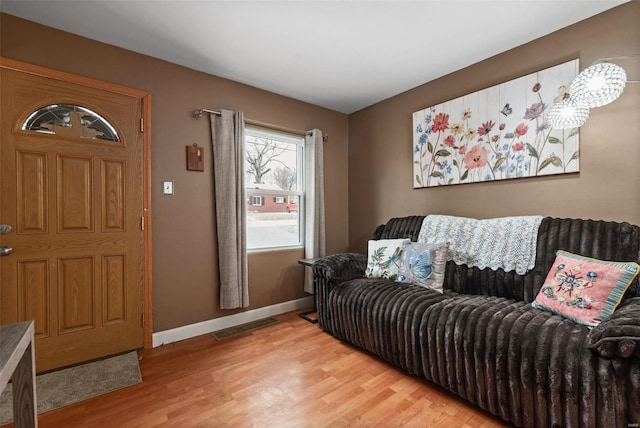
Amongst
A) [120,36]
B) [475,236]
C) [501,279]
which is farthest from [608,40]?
[120,36]

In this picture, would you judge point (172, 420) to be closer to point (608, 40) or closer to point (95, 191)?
point (95, 191)

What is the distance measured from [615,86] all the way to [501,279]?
134 centimetres

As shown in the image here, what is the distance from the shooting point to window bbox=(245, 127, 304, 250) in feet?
10.1

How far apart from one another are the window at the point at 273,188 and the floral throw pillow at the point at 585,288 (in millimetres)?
2401

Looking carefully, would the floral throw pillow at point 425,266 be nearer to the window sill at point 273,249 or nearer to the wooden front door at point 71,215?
the window sill at point 273,249

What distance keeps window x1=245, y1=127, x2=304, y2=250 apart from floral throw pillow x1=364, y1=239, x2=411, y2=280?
43.2 inches

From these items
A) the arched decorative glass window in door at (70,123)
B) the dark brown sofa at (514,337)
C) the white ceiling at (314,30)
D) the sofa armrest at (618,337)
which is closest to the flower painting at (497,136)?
the white ceiling at (314,30)

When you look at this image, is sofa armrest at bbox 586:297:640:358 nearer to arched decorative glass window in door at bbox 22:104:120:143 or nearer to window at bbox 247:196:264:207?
window at bbox 247:196:264:207

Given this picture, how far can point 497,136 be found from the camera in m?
2.43

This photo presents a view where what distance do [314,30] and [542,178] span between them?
2.11 m

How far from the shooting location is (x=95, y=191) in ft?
7.12

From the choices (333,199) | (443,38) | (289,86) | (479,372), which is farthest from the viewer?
(333,199)

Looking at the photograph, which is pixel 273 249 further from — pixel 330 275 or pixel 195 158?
pixel 195 158

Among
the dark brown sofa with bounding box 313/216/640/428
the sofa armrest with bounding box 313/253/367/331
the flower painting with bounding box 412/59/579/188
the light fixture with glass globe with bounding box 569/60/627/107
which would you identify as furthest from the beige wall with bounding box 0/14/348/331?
the light fixture with glass globe with bounding box 569/60/627/107
